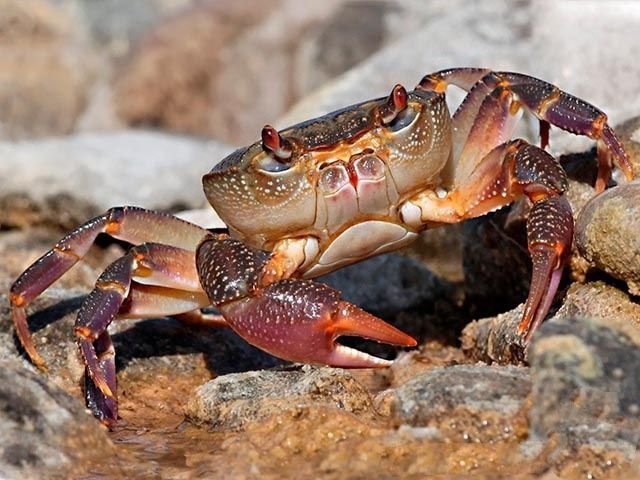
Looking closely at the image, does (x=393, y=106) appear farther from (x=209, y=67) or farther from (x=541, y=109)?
(x=209, y=67)

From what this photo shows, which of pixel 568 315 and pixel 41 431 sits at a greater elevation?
pixel 568 315

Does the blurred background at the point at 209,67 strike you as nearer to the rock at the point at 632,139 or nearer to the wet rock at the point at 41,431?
the rock at the point at 632,139

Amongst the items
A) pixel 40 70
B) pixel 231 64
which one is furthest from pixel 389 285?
pixel 40 70

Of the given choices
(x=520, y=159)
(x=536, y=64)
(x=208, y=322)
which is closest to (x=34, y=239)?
(x=208, y=322)

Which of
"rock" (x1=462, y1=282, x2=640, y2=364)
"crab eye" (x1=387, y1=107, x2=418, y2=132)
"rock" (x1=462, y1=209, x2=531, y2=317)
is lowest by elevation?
"rock" (x1=462, y1=282, x2=640, y2=364)

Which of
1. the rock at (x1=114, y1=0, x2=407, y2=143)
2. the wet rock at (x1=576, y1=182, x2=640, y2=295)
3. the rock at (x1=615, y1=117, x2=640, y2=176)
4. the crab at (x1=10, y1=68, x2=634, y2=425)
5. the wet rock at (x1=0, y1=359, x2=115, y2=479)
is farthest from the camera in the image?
the rock at (x1=114, y1=0, x2=407, y2=143)

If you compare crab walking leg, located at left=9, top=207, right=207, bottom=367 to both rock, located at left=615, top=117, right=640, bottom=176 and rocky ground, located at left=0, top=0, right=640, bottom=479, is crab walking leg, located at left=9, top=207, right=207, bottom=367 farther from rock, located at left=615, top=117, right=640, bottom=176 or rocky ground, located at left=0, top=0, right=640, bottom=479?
rock, located at left=615, top=117, right=640, bottom=176

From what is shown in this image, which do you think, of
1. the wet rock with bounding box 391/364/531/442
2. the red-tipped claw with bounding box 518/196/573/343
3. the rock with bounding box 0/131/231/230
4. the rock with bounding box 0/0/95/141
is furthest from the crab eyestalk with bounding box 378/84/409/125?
Answer: the rock with bounding box 0/0/95/141

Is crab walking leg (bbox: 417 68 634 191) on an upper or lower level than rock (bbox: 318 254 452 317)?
upper

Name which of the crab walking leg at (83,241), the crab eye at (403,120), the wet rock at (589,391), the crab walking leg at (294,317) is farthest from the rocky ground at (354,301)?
the crab eye at (403,120)
